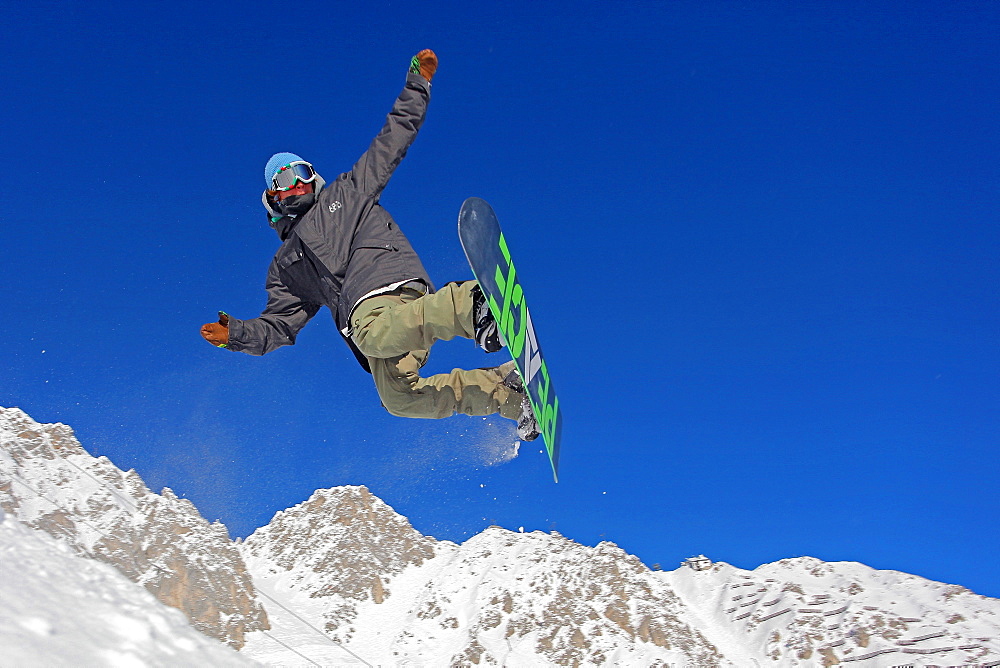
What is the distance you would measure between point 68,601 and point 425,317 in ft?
10.0

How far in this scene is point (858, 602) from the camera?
614 feet

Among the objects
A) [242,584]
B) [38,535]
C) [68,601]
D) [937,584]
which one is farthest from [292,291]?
[937,584]

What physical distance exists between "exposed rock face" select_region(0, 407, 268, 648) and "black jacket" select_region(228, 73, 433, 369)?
161748mm

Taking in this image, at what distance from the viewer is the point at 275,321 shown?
6504mm

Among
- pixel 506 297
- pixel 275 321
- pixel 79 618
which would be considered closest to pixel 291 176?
pixel 275 321

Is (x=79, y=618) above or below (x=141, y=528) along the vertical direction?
below

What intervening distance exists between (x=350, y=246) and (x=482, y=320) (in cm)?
144

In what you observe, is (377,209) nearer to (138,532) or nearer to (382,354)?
(382,354)

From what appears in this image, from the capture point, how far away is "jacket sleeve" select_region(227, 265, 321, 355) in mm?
6305

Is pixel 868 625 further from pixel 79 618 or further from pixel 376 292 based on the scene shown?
pixel 79 618

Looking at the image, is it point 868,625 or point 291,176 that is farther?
point 868,625

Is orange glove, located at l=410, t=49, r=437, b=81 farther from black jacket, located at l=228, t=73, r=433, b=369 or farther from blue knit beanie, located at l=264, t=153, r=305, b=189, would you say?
blue knit beanie, located at l=264, t=153, r=305, b=189

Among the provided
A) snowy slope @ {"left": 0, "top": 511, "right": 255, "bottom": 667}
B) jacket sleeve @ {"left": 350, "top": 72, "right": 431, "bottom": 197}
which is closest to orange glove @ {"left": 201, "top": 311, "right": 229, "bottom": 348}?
jacket sleeve @ {"left": 350, "top": 72, "right": 431, "bottom": 197}

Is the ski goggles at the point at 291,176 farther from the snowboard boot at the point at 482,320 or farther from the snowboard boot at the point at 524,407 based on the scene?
the snowboard boot at the point at 524,407
